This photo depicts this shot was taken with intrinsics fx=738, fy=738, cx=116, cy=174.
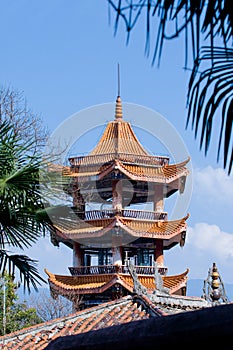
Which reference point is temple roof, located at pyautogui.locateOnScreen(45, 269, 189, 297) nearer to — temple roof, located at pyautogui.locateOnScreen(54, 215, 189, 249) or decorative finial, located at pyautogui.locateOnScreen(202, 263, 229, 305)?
temple roof, located at pyautogui.locateOnScreen(54, 215, 189, 249)

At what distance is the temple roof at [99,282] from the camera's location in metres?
26.5

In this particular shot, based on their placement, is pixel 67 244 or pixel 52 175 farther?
pixel 67 244

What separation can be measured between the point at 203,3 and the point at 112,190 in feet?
85.6

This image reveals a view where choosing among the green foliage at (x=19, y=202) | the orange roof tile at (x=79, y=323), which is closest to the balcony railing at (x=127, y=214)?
the orange roof tile at (x=79, y=323)

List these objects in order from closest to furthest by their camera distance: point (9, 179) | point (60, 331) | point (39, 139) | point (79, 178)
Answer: point (9, 179)
point (60, 331)
point (39, 139)
point (79, 178)

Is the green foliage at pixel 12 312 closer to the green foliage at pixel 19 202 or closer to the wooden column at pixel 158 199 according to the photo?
the wooden column at pixel 158 199

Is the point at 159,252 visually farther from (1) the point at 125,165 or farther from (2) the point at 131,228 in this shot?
(1) the point at 125,165

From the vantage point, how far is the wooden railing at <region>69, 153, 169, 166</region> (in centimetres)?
2794

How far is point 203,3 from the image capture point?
9.56ft

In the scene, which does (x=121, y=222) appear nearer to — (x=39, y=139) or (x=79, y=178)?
(x=79, y=178)

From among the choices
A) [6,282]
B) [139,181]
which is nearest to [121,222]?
[139,181]

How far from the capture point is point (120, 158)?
2778cm

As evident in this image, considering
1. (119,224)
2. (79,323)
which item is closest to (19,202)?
(79,323)

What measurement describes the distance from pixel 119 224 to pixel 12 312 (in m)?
5.09
